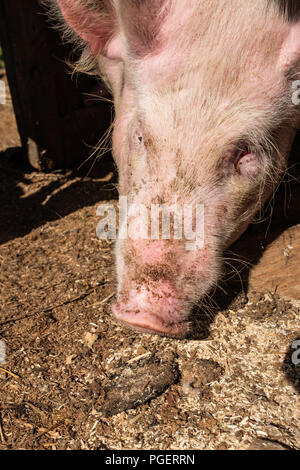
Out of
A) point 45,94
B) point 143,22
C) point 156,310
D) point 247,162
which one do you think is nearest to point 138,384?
point 156,310

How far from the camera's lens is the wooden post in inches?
152

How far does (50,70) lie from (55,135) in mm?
510

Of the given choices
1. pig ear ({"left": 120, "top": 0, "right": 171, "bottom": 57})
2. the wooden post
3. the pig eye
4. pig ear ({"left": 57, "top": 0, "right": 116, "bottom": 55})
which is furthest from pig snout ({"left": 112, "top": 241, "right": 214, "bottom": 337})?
the wooden post

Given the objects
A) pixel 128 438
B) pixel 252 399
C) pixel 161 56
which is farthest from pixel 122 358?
pixel 161 56

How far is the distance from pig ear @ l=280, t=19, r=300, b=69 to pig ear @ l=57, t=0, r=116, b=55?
3.56 feet

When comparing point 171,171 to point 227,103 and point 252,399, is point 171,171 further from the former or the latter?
point 252,399

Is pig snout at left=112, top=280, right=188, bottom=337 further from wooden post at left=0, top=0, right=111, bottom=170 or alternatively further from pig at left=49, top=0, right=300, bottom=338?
wooden post at left=0, top=0, right=111, bottom=170

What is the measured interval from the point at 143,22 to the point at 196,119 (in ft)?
1.79

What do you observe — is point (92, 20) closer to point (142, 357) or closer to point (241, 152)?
point (241, 152)

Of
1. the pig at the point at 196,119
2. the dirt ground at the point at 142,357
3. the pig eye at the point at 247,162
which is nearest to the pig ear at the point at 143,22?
the pig at the point at 196,119

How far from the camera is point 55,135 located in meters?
4.16

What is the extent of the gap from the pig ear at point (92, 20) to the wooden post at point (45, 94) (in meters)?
0.77

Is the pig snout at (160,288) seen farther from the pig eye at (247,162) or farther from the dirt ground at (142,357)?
the pig eye at (247,162)

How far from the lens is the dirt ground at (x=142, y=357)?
6.86ft
